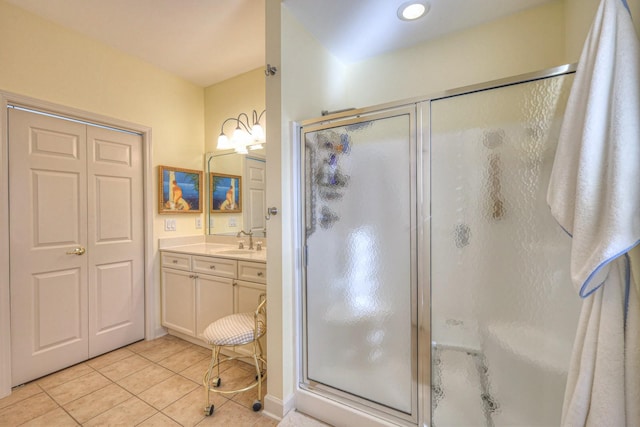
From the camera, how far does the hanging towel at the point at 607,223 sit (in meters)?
0.74

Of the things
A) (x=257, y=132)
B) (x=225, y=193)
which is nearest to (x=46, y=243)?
(x=225, y=193)

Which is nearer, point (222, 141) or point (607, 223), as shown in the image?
Result: point (607, 223)

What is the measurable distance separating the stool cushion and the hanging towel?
1.51 metres

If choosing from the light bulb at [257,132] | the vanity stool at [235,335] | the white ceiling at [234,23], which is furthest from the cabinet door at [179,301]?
the white ceiling at [234,23]

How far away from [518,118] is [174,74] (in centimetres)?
311

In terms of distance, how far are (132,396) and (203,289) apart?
813 millimetres

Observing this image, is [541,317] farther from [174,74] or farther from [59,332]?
[174,74]

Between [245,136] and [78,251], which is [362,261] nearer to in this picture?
[245,136]

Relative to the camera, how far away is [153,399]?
176 centimetres

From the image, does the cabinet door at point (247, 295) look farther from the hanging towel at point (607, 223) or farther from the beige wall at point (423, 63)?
the hanging towel at point (607, 223)

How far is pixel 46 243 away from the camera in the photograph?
2018 millimetres

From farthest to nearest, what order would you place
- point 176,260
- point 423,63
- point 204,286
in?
point 176,260
point 204,286
point 423,63

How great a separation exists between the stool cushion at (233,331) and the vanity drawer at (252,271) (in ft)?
0.91

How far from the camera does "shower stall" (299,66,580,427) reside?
3.71 ft
